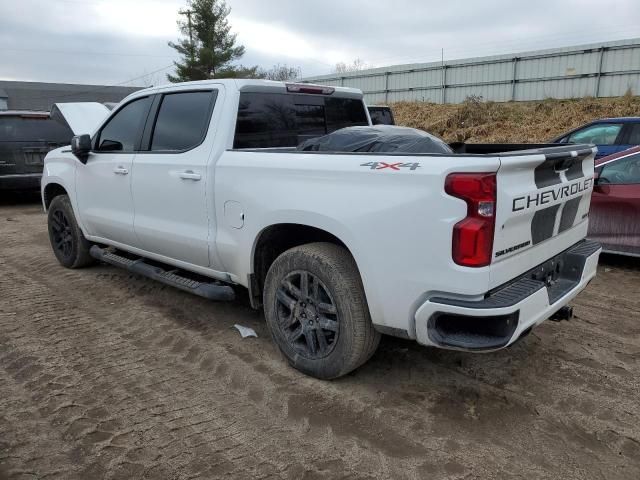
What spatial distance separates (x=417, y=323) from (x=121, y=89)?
43.6 metres

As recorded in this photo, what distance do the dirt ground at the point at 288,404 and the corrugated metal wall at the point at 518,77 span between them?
57.8 feet

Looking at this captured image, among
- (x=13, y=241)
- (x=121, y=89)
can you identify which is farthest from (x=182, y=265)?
(x=121, y=89)

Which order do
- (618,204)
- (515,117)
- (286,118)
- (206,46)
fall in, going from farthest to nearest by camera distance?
(206,46), (515,117), (618,204), (286,118)

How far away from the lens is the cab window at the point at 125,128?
15.1ft

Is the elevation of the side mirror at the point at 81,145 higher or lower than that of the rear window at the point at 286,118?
lower

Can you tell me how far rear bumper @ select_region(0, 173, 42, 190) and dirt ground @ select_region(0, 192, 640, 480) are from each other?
6.39 meters

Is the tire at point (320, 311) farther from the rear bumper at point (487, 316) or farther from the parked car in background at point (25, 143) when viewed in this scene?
the parked car in background at point (25, 143)

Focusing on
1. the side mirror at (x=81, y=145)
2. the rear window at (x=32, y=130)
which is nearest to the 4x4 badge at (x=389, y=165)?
the side mirror at (x=81, y=145)

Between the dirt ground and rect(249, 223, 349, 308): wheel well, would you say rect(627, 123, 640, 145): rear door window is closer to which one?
the dirt ground

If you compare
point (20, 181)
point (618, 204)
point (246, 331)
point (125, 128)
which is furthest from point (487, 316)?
point (20, 181)

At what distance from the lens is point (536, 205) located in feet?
9.24

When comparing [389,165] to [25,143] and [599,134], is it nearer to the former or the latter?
[599,134]

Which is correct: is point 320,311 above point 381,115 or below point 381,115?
below

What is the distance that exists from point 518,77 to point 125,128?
20340mm
